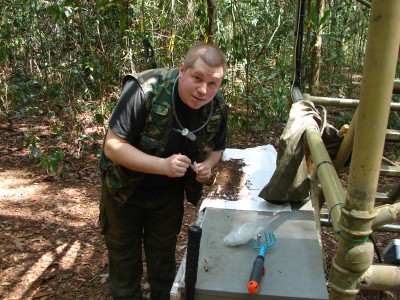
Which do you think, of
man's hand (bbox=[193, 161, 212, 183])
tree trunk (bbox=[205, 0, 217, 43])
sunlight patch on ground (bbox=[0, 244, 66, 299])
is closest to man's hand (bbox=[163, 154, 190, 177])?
man's hand (bbox=[193, 161, 212, 183])

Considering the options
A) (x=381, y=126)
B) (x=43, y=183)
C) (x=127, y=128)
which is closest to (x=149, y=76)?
(x=127, y=128)

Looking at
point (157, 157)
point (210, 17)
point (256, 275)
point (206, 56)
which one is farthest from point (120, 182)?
point (210, 17)

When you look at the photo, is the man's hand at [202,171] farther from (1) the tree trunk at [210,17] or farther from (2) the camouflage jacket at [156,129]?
(1) the tree trunk at [210,17]

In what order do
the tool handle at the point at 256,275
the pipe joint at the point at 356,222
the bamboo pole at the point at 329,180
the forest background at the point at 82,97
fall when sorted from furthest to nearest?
the forest background at the point at 82,97
the tool handle at the point at 256,275
the bamboo pole at the point at 329,180
the pipe joint at the point at 356,222

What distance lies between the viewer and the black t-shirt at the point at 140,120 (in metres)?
1.84

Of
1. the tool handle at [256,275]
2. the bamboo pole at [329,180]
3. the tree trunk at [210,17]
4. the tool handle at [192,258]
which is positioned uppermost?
the tree trunk at [210,17]

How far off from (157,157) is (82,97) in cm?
451

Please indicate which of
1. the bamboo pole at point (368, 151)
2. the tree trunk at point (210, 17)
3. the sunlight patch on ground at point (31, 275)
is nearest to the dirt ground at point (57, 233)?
the sunlight patch on ground at point (31, 275)

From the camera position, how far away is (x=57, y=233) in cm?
344

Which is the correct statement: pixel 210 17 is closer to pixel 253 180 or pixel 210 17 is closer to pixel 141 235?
pixel 253 180

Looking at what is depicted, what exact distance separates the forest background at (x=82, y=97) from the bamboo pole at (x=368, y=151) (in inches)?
71.2

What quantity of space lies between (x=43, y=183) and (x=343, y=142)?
3286 mm

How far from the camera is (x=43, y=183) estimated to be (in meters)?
4.32

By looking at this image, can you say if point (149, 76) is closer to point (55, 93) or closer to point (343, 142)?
point (343, 142)
